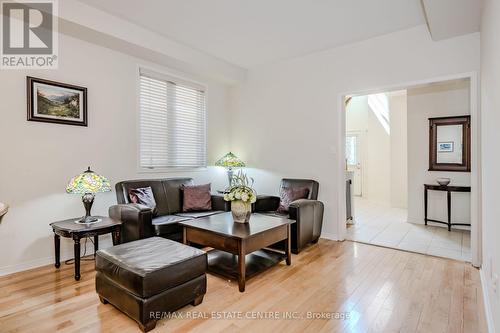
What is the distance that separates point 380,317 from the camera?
7.03 feet

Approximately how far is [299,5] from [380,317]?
3.05 metres

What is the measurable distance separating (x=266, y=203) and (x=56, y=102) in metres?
2.99

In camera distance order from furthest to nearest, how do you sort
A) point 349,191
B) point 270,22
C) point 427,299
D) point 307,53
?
point 349,191 < point 307,53 < point 270,22 < point 427,299

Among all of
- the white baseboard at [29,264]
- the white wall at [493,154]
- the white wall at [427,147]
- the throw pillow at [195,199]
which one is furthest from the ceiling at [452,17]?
the white baseboard at [29,264]

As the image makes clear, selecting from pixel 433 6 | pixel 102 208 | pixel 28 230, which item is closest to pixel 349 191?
pixel 433 6

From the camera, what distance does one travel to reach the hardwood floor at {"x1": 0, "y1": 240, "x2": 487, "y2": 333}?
2.04 meters

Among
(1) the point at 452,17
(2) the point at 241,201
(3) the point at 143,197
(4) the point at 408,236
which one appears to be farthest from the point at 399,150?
(3) the point at 143,197

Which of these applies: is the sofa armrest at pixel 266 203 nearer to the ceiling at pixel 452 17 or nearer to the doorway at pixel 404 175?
the doorway at pixel 404 175

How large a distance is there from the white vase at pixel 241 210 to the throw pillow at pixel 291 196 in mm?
1036

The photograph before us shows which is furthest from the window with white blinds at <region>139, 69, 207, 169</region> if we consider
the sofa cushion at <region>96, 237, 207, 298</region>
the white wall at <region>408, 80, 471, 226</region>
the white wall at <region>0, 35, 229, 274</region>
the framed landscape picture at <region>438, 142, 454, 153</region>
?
the framed landscape picture at <region>438, 142, 454, 153</region>

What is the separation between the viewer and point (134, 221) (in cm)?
312

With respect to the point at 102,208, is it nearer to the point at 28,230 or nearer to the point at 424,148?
the point at 28,230

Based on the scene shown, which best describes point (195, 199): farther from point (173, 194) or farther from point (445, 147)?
point (445, 147)

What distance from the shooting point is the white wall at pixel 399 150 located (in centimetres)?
666
